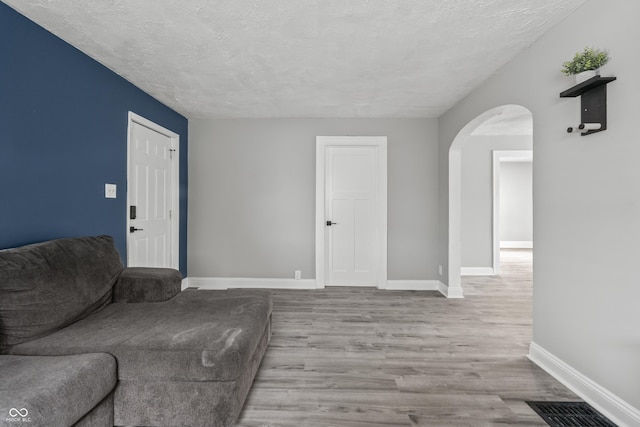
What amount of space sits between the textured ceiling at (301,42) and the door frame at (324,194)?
0.85 metres

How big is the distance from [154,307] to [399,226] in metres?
3.25

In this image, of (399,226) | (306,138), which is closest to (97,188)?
(306,138)

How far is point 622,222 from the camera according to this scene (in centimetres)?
159

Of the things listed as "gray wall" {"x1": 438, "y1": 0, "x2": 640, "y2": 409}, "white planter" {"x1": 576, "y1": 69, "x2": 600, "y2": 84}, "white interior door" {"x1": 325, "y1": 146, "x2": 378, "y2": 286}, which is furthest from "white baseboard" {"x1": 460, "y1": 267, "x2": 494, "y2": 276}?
"white planter" {"x1": 576, "y1": 69, "x2": 600, "y2": 84}

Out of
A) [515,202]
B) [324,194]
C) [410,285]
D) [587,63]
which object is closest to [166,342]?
[587,63]

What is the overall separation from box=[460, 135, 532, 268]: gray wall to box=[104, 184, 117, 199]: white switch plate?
505 cm

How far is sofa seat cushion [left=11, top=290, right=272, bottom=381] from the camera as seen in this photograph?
148 centimetres

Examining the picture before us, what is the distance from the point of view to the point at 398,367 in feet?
7.13

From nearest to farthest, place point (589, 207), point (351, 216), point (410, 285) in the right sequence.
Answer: point (589, 207)
point (410, 285)
point (351, 216)

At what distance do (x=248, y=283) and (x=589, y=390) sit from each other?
3669 millimetres

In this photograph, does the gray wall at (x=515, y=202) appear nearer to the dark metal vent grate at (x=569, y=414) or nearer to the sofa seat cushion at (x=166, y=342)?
the dark metal vent grate at (x=569, y=414)

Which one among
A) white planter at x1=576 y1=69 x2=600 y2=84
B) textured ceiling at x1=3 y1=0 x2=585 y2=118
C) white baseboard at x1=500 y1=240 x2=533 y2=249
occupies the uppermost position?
textured ceiling at x1=3 y1=0 x2=585 y2=118

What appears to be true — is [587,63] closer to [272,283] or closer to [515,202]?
[272,283]

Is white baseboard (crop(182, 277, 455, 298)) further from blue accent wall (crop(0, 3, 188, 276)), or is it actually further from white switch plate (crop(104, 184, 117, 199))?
white switch plate (crop(104, 184, 117, 199))
